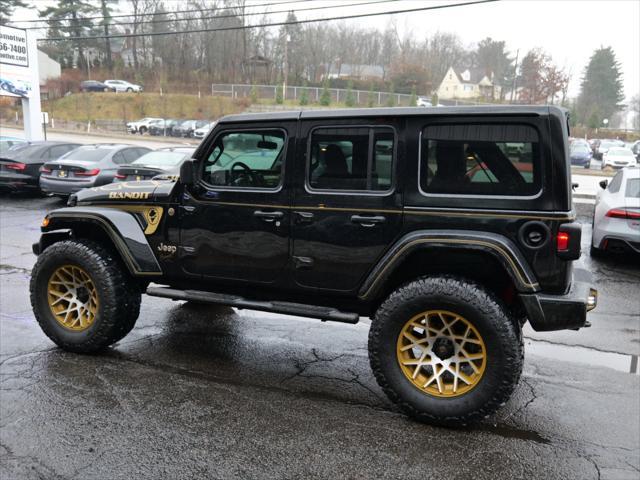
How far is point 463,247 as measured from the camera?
347 cm

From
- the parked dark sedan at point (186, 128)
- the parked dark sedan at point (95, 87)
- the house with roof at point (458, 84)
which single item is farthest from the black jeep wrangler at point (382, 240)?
the house with roof at point (458, 84)

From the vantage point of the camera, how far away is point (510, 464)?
318cm

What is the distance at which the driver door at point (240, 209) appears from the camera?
4.10 metres

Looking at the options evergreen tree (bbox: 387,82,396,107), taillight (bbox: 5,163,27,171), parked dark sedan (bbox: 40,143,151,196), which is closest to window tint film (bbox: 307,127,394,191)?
parked dark sedan (bbox: 40,143,151,196)

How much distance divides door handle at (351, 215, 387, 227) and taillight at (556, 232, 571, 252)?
111 cm

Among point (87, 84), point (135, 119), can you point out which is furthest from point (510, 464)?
point (87, 84)

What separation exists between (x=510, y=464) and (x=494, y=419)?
1.91ft

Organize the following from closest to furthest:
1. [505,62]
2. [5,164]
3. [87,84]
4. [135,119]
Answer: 1. [5,164]
2. [135,119]
3. [87,84]
4. [505,62]

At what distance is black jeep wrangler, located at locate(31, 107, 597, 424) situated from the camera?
11.2ft

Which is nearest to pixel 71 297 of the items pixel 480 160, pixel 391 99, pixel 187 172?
pixel 187 172

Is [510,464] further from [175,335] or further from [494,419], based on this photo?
[175,335]

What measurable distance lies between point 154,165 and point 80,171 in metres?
2.06

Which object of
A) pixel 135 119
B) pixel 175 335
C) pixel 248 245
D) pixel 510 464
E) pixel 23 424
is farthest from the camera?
pixel 135 119

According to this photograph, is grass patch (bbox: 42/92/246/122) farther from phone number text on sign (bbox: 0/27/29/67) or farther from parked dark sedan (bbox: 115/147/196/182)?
parked dark sedan (bbox: 115/147/196/182)
